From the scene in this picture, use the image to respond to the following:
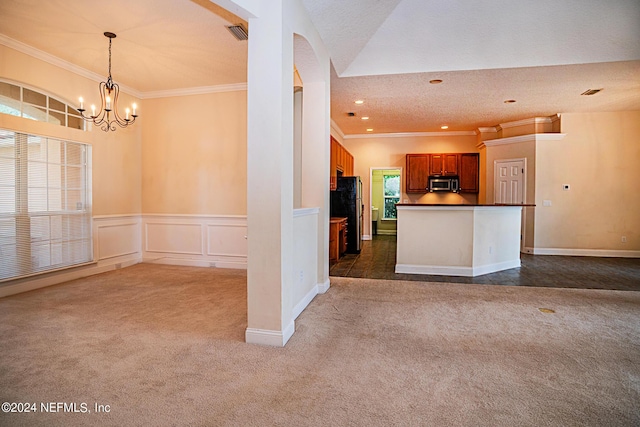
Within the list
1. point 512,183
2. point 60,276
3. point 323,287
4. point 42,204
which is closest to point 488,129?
point 512,183

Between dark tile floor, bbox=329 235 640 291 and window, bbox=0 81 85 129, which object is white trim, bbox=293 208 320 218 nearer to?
dark tile floor, bbox=329 235 640 291

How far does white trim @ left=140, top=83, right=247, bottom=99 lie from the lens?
17.6ft

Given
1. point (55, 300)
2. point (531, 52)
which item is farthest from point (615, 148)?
point (55, 300)

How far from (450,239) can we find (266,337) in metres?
3.50

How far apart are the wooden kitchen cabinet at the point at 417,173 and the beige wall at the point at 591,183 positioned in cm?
254

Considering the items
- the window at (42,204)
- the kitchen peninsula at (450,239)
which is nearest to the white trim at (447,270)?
the kitchen peninsula at (450,239)

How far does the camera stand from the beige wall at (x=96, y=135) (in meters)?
4.00

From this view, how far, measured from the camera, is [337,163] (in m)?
6.90

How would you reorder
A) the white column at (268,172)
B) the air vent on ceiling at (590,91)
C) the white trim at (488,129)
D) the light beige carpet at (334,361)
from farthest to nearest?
the white trim at (488,129)
the air vent on ceiling at (590,91)
the white column at (268,172)
the light beige carpet at (334,361)

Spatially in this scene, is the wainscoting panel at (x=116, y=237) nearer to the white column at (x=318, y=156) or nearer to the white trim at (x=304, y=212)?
the white column at (x=318, y=156)

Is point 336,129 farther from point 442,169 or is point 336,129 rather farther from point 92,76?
point 92,76

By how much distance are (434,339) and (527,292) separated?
2.15 meters

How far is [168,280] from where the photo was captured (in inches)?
184

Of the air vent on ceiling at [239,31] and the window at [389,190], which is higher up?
the air vent on ceiling at [239,31]
